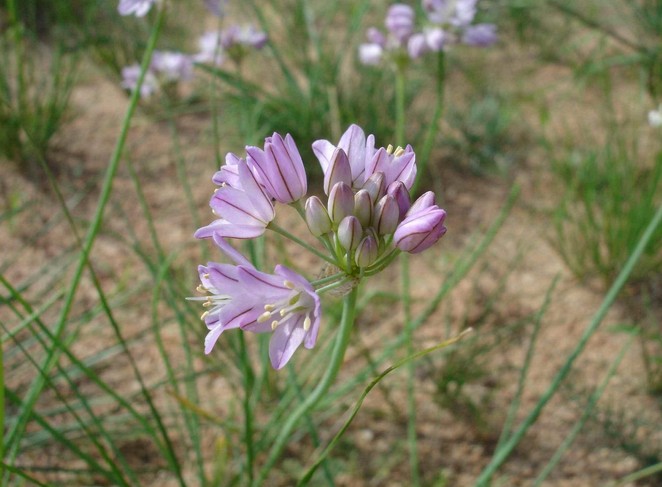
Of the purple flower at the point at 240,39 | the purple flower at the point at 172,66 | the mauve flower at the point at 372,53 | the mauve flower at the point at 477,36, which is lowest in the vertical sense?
the mauve flower at the point at 477,36

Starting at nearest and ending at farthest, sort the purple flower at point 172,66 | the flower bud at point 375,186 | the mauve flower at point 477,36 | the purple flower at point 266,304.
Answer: the purple flower at point 266,304, the flower bud at point 375,186, the mauve flower at point 477,36, the purple flower at point 172,66

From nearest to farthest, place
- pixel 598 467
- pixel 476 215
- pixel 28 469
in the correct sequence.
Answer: pixel 28 469 < pixel 598 467 < pixel 476 215

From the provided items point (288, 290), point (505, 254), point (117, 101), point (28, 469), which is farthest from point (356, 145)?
point (117, 101)

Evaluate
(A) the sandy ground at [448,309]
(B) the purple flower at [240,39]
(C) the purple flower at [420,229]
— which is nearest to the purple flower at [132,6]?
(A) the sandy ground at [448,309]

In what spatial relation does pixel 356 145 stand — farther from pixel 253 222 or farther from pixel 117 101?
pixel 117 101

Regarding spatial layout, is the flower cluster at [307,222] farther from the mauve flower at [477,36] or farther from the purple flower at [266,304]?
the mauve flower at [477,36]

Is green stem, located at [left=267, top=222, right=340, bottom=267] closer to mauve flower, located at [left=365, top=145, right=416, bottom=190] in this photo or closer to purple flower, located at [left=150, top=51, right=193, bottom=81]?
mauve flower, located at [left=365, top=145, right=416, bottom=190]

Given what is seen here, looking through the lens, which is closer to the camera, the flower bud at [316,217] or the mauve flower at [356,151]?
the flower bud at [316,217]
